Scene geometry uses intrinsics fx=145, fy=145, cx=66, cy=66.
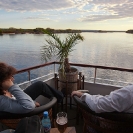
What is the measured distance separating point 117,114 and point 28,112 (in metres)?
0.76

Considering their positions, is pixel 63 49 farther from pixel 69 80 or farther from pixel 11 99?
pixel 11 99

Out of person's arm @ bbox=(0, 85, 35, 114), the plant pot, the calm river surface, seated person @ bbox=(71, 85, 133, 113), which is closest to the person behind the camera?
seated person @ bbox=(71, 85, 133, 113)

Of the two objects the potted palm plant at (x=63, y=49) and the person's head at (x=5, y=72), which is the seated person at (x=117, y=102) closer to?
the person's head at (x=5, y=72)

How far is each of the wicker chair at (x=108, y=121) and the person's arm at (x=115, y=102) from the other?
1.6 inches

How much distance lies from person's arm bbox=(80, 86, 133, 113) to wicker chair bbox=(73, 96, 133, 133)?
0.04 m

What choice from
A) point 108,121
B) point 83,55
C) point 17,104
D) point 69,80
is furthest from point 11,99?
point 83,55

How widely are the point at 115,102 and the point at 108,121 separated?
0.74 feet

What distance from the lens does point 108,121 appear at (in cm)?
115

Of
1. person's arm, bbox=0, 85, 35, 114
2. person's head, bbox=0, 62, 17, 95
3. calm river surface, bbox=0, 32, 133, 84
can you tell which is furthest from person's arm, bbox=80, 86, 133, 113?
calm river surface, bbox=0, 32, 133, 84

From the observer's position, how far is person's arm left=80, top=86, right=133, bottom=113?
99 cm

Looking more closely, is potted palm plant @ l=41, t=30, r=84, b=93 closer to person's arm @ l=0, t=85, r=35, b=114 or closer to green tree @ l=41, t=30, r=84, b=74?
green tree @ l=41, t=30, r=84, b=74

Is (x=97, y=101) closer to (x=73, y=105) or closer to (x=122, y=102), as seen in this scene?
(x=122, y=102)

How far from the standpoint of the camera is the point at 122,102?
100 cm

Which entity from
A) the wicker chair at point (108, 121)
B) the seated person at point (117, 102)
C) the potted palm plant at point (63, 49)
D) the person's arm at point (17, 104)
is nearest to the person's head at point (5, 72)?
the person's arm at point (17, 104)
